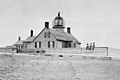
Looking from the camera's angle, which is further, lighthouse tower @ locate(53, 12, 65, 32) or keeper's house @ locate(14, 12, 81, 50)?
lighthouse tower @ locate(53, 12, 65, 32)

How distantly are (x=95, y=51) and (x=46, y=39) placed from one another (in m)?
15.1

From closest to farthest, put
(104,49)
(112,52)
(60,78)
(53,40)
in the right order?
1. (60,78)
2. (104,49)
3. (112,52)
4. (53,40)

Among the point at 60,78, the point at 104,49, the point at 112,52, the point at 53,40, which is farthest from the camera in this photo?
the point at 53,40

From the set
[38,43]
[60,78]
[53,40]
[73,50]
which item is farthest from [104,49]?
[60,78]

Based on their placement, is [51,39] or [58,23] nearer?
[51,39]

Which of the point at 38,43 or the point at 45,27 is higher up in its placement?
the point at 45,27

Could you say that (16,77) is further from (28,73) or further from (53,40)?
(53,40)

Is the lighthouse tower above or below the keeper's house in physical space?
above

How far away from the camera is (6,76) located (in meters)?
11.0

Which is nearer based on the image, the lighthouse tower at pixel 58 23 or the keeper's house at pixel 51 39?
the keeper's house at pixel 51 39

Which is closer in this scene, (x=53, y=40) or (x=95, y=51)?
(x=95, y=51)

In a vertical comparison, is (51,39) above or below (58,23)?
below

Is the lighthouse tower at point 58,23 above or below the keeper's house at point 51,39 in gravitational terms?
above

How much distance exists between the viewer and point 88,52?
1308 inches
